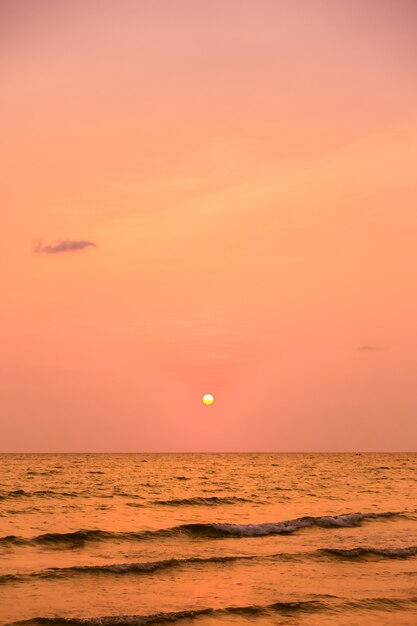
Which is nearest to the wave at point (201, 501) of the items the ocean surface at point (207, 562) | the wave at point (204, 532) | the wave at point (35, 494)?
the ocean surface at point (207, 562)

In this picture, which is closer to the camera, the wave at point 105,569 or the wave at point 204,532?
the wave at point 105,569

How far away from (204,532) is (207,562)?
7719 mm

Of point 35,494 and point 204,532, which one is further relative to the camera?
point 35,494

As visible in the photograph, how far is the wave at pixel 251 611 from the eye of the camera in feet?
58.5

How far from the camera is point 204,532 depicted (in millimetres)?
33562

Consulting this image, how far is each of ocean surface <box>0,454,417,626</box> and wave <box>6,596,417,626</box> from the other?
0.09 ft

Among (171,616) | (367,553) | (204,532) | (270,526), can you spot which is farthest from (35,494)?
(171,616)

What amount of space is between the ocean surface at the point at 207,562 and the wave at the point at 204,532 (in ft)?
0.26

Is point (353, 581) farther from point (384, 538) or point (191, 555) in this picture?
point (384, 538)

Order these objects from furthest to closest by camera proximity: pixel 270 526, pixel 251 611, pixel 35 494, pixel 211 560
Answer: pixel 35 494 < pixel 270 526 < pixel 211 560 < pixel 251 611

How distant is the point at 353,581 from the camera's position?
22688 mm

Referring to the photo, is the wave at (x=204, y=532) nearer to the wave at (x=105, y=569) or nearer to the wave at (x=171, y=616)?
the wave at (x=105, y=569)

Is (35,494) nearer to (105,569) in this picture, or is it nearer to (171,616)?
(105,569)

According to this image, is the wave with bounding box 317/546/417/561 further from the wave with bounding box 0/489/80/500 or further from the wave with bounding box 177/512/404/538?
the wave with bounding box 0/489/80/500
